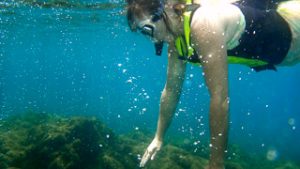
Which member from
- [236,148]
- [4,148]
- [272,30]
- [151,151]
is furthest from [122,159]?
[236,148]

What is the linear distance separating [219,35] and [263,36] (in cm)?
115

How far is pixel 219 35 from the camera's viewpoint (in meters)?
2.93

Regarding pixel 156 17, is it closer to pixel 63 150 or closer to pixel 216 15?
pixel 216 15

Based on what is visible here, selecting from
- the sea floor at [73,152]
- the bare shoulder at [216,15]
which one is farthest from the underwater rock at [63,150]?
the bare shoulder at [216,15]

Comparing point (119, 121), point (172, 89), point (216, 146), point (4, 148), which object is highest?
point (216, 146)

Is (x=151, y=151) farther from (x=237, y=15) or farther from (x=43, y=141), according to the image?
(x=43, y=141)

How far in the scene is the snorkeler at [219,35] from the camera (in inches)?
116

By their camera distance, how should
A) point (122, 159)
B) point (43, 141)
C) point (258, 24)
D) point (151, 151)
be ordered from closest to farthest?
point (258, 24) → point (151, 151) → point (43, 141) → point (122, 159)

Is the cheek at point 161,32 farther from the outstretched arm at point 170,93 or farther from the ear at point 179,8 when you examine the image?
the outstretched arm at point 170,93

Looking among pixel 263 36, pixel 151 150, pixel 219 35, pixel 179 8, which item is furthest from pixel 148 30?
pixel 151 150

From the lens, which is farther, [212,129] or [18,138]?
[18,138]

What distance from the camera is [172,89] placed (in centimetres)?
514

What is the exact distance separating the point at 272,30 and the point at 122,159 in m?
7.27

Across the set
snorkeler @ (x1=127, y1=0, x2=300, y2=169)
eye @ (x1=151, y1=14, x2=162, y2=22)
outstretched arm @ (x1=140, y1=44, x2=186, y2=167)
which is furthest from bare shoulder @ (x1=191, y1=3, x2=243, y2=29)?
outstretched arm @ (x1=140, y1=44, x2=186, y2=167)
